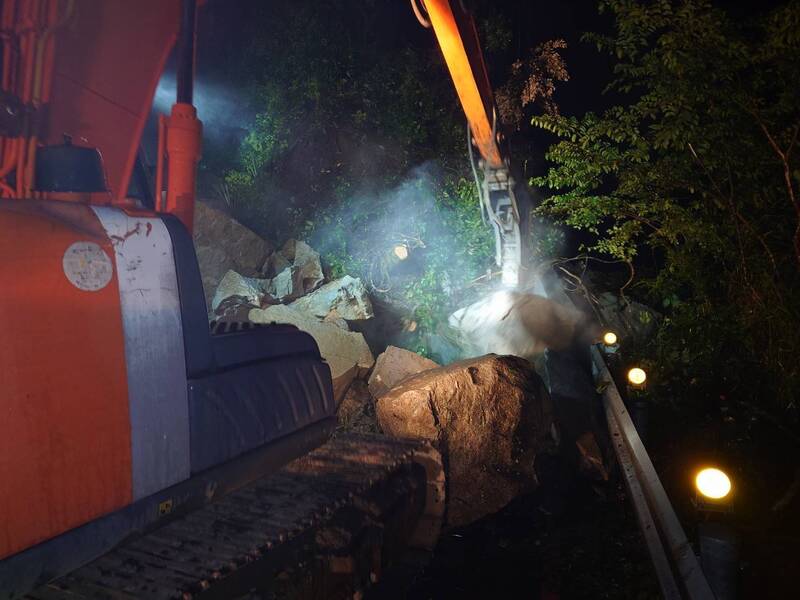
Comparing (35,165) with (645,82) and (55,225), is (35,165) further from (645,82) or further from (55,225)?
(645,82)

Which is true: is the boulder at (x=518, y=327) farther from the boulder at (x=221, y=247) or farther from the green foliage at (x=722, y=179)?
the boulder at (x=221, y=247)

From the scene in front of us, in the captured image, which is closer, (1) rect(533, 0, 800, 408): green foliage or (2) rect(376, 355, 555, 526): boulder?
(2) rect(376, 355, 555, 526): boulder

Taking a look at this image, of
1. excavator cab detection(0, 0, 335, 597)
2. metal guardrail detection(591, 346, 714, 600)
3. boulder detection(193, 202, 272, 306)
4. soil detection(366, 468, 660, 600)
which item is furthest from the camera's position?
boulder detection(193, 202, 272, 306)

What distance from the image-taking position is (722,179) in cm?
704

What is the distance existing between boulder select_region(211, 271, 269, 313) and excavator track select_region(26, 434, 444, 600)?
16.0 feet

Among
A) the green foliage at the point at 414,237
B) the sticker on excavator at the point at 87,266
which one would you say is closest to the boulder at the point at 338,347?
the green foliage at the point at 414,237

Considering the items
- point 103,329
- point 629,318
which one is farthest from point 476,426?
point 629,318

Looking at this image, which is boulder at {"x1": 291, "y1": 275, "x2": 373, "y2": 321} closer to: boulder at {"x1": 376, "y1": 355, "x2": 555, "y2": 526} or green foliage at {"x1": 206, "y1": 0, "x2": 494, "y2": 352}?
green foliage at {"x1": 206, "y1": 0, "x2": 494, "y2": 352}

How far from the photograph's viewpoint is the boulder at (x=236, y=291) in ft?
27.6

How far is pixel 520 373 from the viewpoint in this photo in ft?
18.6

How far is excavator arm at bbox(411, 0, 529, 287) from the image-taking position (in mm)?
5126

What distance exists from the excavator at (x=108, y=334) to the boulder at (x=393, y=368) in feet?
12.7

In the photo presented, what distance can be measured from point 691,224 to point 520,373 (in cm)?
352

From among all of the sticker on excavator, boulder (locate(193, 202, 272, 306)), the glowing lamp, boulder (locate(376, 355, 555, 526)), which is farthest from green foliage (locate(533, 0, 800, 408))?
the sticker on excavator
